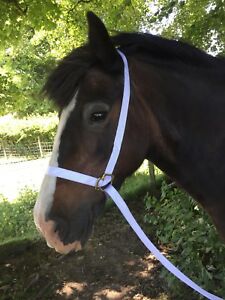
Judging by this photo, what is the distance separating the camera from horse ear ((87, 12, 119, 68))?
1758 millimetres

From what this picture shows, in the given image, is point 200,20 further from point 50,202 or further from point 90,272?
point 50,202

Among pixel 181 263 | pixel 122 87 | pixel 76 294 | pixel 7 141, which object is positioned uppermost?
pixel 122 87

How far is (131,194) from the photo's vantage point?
8047mm

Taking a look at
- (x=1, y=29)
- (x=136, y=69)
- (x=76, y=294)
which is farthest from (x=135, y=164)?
(x=1, y=29)

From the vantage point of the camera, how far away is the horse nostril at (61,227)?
1.79 meters

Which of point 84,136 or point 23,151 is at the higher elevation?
point 84,136

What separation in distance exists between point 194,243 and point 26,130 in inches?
762

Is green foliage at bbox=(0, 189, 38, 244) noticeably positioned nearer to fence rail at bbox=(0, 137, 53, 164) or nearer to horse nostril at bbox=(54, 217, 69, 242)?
horse nostril at bbox=(54, 217, 69, 242)

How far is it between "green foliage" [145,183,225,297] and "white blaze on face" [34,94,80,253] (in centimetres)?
200

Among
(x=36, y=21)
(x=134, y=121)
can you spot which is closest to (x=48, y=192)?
(x=134, y=121)

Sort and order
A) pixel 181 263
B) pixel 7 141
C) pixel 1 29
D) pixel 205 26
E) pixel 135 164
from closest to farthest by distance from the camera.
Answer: pixel 135 164 < pixel 181 263 < pixel 1 29 < pixel 205 26 < pixel 7 141

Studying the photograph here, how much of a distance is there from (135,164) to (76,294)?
11.0ft

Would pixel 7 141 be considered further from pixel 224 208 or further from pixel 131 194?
pixel 224 208

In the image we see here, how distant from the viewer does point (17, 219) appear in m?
8.61
